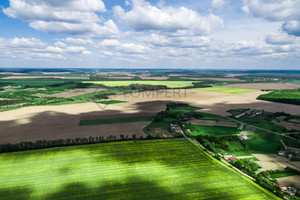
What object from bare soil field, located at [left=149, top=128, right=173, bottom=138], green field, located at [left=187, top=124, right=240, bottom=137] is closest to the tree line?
bare soil field, located at [left=149, top=128, right=173, bottom=138]

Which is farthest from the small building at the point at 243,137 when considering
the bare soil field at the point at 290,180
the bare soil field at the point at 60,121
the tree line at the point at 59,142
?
the bare soil field at the point at 60,121

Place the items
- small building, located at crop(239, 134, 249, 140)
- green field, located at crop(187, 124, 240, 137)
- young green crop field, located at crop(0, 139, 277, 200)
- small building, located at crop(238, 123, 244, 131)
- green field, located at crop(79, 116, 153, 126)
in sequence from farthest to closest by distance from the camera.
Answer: green field, located at crop(79, 116, 153, 126) < small building, located at crop(238, 123, 244, 131) < green field, located at crop(187, 124, 240, 137) < small building, located at crop(239, 134, 249, 140) < young green crop field, located at crop(0, 139, 277, 200)

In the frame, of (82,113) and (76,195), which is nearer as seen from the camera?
(76,195)

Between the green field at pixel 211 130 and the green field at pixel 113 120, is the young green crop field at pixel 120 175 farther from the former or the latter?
the green field at pixel 113 120

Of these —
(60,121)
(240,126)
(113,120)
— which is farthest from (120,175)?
(240,126)

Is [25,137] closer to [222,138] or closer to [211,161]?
[211,161]

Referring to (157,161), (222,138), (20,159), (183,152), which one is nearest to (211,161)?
(183,152)

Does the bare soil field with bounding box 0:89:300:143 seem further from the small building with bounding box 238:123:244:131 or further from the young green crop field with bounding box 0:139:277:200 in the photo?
the small building with bounding box 238:123:244:131
